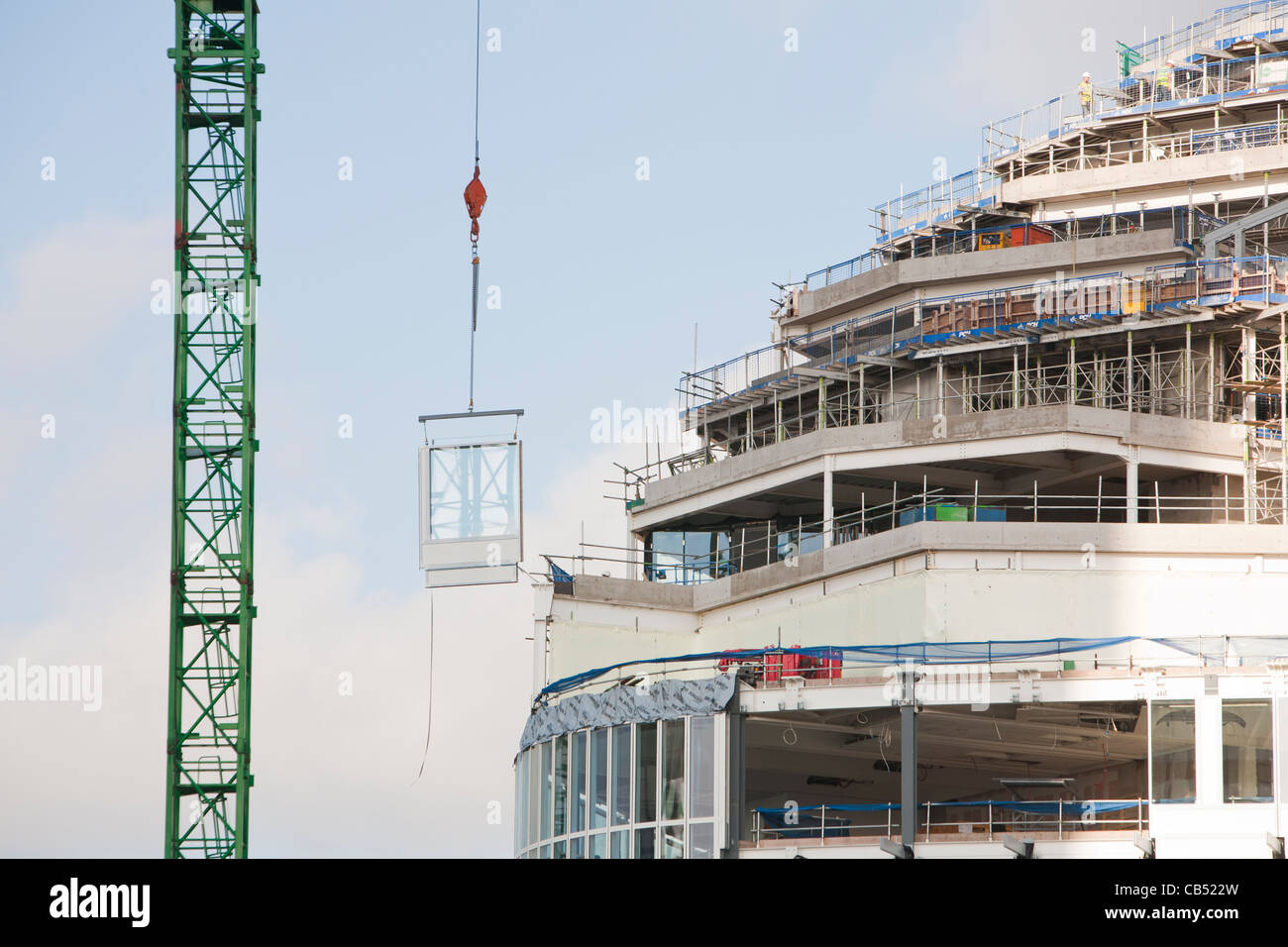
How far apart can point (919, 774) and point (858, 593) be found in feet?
19.4

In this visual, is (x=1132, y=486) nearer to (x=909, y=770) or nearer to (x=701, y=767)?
(x=909, y=770)

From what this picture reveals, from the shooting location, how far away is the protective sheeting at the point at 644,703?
4853cm

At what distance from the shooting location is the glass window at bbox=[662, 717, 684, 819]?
4819cm

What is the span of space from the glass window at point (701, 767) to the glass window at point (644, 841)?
52.4 inches

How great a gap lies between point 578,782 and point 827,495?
51.8ft

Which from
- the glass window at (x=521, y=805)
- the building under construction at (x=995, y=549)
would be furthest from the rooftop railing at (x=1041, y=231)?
the glass window at (x=521, y=805)

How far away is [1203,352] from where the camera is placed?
213 ft

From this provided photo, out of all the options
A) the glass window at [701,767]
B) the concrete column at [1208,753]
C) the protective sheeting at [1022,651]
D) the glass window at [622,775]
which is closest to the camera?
the concrete column at [1208,753]

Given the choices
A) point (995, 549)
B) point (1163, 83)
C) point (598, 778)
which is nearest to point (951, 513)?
point (995, 549)

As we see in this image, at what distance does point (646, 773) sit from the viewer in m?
49.2

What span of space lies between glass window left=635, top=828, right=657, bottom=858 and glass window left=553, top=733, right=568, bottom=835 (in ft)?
12.4

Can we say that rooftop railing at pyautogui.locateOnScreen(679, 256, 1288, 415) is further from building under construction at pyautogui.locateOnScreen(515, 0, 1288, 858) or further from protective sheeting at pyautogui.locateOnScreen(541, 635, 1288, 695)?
protective sheeting at pyautogui.locateOnScreen(541, 635, 1288, 695)

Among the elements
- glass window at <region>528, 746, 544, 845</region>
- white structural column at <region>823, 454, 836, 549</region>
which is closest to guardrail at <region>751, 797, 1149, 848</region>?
glass window at <region>528, 746, 544, 845</region>

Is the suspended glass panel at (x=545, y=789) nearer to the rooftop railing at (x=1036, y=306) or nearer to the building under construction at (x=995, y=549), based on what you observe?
the building under construction at (x=995, y=549)
